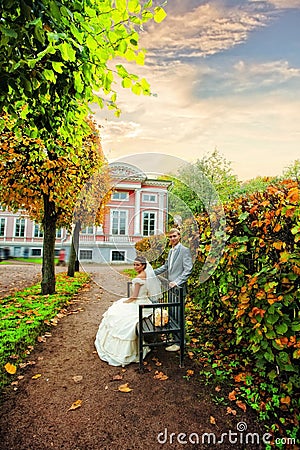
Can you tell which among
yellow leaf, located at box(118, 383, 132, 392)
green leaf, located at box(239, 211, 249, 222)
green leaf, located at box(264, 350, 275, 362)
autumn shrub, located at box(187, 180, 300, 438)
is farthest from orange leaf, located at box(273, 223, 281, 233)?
yellow leaf, located at box(118, 383, 132, 392)

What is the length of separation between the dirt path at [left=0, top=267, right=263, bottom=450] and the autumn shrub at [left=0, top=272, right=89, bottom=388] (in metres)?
0.25

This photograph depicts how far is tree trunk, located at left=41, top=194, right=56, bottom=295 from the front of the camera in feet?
28.4

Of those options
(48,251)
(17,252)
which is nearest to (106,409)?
(48,251)

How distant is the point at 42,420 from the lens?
2.93m

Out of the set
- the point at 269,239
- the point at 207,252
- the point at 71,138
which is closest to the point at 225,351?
the point at 207,252

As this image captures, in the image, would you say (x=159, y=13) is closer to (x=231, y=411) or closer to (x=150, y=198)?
(x=150, y=198)

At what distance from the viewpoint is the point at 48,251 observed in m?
8.70

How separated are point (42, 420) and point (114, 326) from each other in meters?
1.66

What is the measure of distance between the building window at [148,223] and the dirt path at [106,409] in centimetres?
95

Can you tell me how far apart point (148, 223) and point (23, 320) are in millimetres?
3837

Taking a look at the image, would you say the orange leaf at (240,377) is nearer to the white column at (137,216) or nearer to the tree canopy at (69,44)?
the white column at (137,216)

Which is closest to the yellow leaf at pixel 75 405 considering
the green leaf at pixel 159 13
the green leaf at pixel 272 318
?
the green leaf at pixel 272 318

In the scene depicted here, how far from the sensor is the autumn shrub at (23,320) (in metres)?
4.14

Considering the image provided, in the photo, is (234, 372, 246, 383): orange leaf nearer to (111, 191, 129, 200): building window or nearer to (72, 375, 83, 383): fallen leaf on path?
(72, 375, 83, 383): fallen leaf on path
